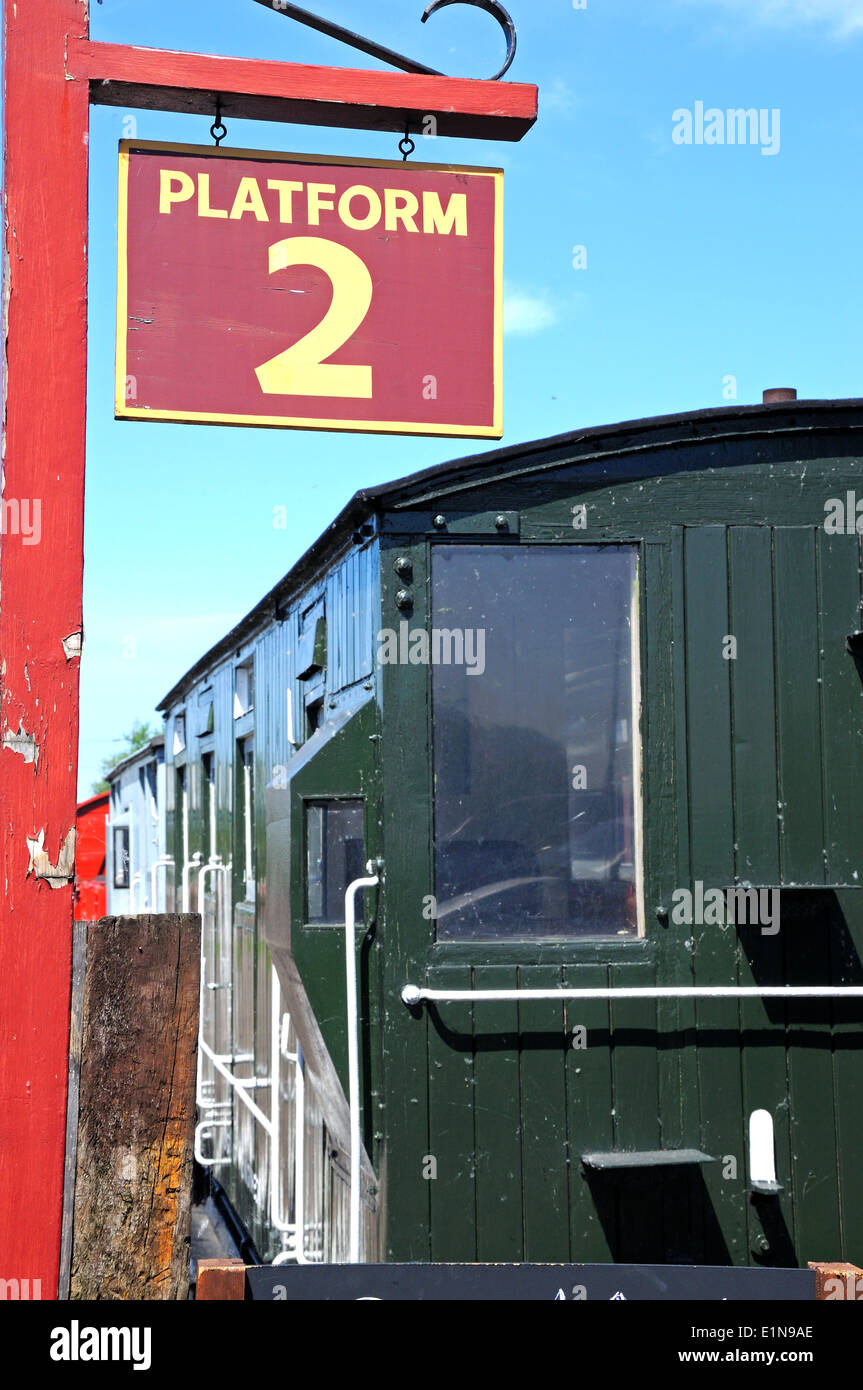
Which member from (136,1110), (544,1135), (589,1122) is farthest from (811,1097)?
(136,1110)

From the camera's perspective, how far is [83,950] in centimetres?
279

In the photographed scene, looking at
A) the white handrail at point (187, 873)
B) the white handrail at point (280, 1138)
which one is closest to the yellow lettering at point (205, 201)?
the white handrail at point (280, 1138)

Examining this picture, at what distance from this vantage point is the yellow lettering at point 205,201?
10.4 feet

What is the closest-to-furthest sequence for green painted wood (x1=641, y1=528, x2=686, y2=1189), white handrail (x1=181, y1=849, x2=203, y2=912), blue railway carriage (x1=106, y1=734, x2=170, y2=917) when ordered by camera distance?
green painted wood (x1=641, y1=528, x2=686, y2=1189), white handrail (x1=181, y1=849, x2=203, y2=912), blue railway carriage (x1=106, y1=734, x2=170, y2=917)

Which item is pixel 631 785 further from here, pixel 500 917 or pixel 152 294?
pixel 152 294

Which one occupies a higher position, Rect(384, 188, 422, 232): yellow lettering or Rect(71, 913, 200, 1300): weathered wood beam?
Rect(384, 188, 422, 232): yellow lettering

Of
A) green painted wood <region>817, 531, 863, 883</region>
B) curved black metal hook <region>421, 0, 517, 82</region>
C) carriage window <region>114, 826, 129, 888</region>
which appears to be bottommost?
carriage window <region>114, 826, 129, 888</region>

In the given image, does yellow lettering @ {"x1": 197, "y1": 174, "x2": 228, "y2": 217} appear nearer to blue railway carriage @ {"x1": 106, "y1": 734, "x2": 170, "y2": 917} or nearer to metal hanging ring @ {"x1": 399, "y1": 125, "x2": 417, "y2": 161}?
metal hanging ring @ {"x1": 399, "y1": 125, "x2": 417, "y2": 161}

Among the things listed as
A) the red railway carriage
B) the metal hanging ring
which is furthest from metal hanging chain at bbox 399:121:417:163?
the red railway carriage

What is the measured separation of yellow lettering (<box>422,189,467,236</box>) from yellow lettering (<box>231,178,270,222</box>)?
385 millimetres

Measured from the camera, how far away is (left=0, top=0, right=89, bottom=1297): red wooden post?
2.79m

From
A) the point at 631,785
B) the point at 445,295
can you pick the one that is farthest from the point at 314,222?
the point at 631,785

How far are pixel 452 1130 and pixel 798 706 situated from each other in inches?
67.5

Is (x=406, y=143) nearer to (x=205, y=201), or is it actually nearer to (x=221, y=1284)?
(x=205, y=201)
